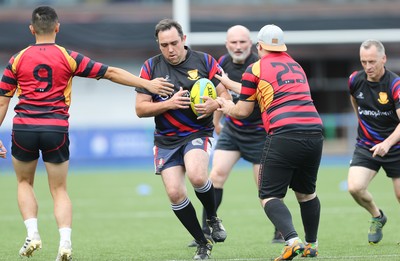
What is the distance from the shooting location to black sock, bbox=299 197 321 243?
7.79 metres

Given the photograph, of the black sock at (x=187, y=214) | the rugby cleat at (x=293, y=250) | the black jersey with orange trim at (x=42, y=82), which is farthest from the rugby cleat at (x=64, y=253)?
the rugby cleat at (x=293, y=250)

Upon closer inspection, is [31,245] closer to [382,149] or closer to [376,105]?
[382,149]

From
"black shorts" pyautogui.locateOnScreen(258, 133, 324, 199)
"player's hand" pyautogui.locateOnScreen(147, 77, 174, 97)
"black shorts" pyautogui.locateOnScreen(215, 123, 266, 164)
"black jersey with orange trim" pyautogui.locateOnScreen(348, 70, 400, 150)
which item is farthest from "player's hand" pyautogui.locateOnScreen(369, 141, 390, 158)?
"player's hand" pyautogui.locateOnScreen(147, 77, 174, 97)

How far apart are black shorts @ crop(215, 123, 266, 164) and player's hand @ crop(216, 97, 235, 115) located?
2061 millimetres

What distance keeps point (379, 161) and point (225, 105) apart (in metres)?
2.15

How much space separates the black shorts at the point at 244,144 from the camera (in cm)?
979

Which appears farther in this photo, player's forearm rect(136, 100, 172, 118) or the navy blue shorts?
the navy blue shorts

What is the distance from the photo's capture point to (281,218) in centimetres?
719

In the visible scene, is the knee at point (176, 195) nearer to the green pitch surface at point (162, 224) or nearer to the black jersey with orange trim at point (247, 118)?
the green pitch surface at point (162, 224)

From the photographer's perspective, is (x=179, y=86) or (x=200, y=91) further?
(x=179, y=86)

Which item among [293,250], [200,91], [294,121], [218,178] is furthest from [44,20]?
[218,178]

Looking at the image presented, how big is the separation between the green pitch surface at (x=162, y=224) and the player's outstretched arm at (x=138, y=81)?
156 cm

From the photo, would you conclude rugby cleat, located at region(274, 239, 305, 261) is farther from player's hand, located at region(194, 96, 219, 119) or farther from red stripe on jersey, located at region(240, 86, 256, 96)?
player's hand, located at region(194, 96, 219, 119)

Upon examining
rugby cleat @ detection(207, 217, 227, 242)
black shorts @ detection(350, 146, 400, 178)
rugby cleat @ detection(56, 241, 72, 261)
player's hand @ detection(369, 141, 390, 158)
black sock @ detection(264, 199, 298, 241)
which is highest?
player's hand @ detection(369, 141, 390, 158)
